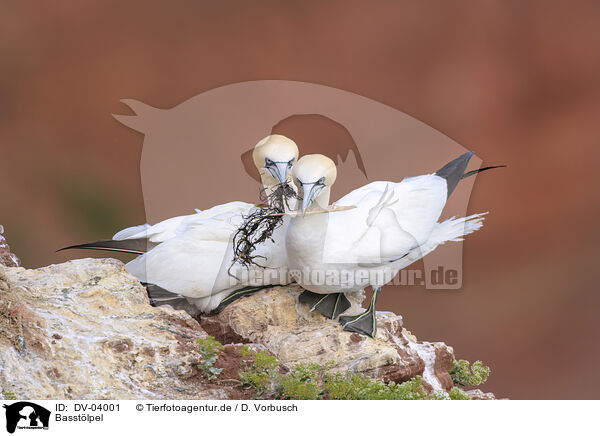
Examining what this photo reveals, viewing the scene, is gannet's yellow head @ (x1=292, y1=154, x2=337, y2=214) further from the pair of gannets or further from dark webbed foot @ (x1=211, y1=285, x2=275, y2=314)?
dark webbed foot @ (x1=211, y1=285, x2=275, y2=314)

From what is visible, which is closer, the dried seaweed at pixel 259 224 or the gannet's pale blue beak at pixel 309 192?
the gannet's pale blue beak at pixel 309 192

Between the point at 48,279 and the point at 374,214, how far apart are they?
1.98 metres

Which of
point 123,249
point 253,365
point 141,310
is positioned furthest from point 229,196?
point 253,365

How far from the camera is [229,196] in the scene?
18.4 ft

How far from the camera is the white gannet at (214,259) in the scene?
4.31m

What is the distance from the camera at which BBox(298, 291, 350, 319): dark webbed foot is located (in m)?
4.21

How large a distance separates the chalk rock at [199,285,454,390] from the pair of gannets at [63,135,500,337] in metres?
0.09

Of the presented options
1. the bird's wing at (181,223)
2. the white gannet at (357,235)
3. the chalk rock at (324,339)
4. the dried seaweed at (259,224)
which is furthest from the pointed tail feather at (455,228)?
the bird's wing at (181,223)

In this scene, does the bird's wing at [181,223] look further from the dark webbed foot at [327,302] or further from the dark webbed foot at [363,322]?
the dark webbed foot at [363,322]

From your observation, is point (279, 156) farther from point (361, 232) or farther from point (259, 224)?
point (361, 232)
